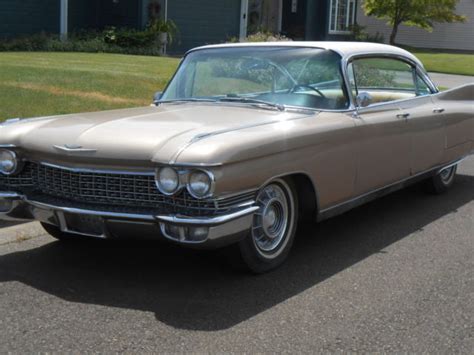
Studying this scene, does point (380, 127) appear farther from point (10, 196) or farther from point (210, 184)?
point (10, 196)

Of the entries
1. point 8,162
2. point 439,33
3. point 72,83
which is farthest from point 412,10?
point 8,162

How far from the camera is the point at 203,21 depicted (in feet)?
85.6

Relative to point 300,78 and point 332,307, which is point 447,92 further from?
point 332,307

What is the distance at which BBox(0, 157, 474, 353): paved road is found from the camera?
3.73 m

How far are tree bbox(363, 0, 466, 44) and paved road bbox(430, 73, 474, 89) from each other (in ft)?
18.3

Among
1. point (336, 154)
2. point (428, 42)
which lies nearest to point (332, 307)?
point (336, 154)

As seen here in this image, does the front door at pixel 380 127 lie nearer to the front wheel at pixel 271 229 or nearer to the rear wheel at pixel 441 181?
the front wheel at pixel 271 229

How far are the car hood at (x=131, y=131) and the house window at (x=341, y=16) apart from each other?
93.1 ft

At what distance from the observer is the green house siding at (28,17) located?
21.2 metres

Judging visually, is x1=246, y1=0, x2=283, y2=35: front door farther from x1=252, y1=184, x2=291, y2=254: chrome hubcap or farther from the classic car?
x1=252, y1=184, x2=291, y2=254: chrome hubcap

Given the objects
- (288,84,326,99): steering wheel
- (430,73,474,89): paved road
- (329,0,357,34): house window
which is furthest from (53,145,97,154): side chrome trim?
(329,0,357,34): house window

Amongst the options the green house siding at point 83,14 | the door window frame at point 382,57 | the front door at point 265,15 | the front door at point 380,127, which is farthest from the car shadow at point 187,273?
the front door at point 265,15

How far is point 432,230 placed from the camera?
19.5 ft

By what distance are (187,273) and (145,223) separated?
2.43 ft
